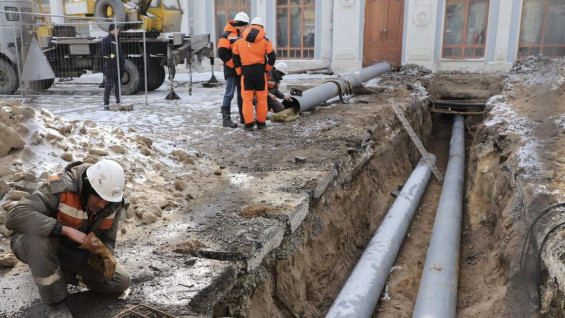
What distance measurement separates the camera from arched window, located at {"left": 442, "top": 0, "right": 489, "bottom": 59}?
1493cm

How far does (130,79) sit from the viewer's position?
1114 cm

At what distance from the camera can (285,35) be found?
1681 centimetres

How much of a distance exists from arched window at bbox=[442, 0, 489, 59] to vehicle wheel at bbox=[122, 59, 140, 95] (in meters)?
9.96

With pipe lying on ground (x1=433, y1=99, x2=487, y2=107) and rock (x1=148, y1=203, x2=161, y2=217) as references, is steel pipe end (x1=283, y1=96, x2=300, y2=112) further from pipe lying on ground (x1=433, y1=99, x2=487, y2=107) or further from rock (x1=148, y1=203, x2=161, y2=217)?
pipe lying on ground (x1=433, y1=99, x2=487, y2=107)

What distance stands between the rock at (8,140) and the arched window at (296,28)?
1351cm

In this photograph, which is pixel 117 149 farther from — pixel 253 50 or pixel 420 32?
pixel 420 32

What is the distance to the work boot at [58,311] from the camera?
2.55 metres

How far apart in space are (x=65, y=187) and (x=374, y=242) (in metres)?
3.59

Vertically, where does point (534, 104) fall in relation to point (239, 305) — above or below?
above

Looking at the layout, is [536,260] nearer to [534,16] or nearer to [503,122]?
[503,122]

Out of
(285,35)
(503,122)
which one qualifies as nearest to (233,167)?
(503,122)

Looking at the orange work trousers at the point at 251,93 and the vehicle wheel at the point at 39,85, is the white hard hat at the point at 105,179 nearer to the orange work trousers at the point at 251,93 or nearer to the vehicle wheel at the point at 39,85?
the orange work trousers at the point at 251,93

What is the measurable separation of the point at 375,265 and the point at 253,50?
3697mm

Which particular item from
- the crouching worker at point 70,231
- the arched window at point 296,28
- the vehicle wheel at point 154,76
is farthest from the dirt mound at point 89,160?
the arched window at point 296,28
